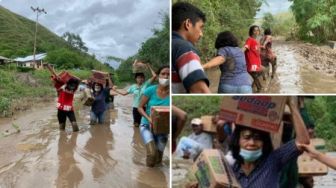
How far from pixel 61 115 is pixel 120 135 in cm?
121

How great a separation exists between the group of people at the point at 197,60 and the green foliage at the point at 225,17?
26cm

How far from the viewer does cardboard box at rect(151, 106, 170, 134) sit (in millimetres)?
4574

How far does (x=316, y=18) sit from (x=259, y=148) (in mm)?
1457

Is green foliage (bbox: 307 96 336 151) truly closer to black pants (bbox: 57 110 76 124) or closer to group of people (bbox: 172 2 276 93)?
group of people (bbox: 172 2 276 93)

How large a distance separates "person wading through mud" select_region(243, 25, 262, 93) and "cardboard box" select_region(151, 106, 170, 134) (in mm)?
1361

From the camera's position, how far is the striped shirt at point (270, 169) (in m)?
2.38

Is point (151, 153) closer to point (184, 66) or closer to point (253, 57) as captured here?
point (253, 57)

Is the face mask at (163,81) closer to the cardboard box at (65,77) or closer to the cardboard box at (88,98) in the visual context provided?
the cardboard box at (65,77)

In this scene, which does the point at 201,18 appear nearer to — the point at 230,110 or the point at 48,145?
the point at 230,110

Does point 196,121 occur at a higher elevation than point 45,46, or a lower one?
lower

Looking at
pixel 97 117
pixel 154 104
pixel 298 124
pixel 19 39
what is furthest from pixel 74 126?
pixel 19 39

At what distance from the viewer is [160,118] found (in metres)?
4.68

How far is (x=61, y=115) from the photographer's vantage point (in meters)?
9.61

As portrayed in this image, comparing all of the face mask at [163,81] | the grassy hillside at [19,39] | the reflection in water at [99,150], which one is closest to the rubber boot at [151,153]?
the reflection in water at [99,150]
